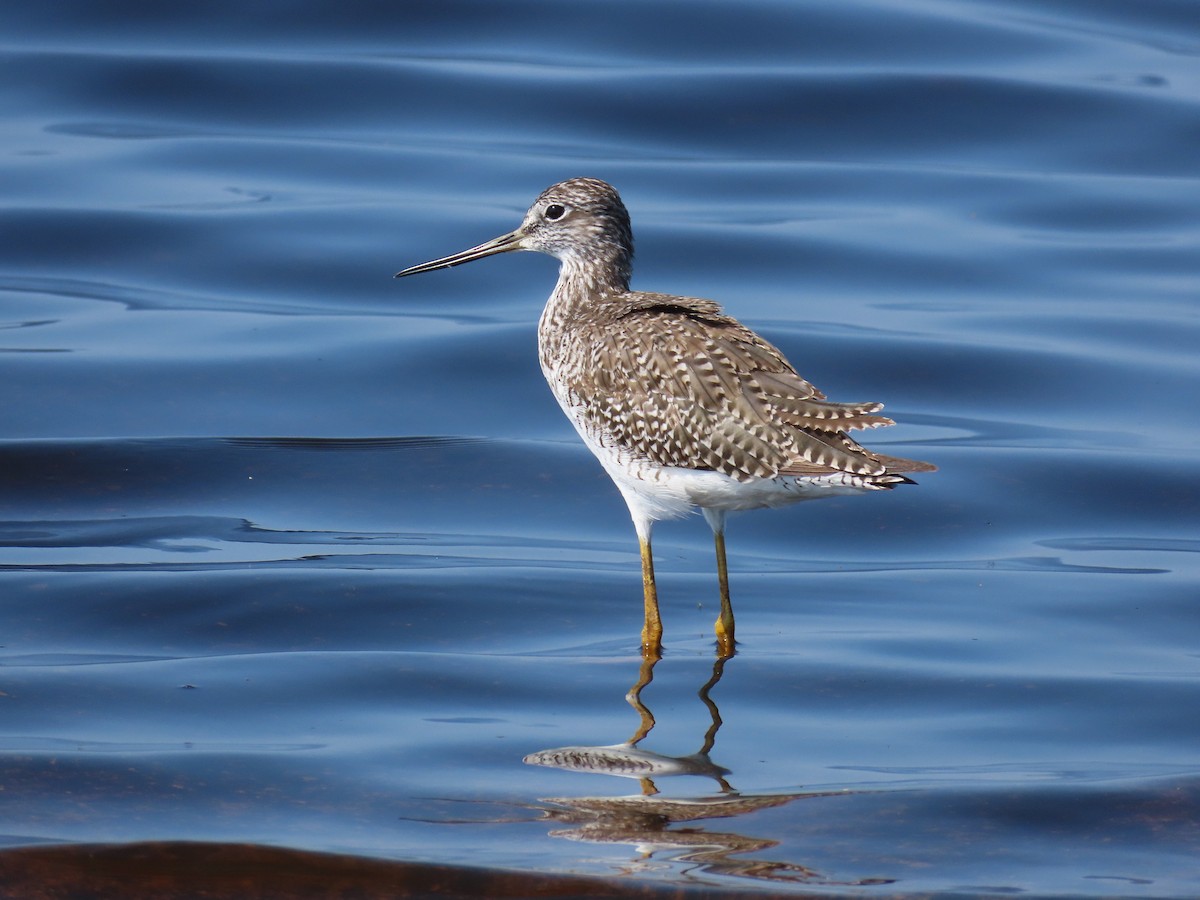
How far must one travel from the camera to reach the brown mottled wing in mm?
8422

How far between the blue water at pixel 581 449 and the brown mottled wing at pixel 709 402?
108 centimetres

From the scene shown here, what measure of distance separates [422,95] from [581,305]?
30.0ft

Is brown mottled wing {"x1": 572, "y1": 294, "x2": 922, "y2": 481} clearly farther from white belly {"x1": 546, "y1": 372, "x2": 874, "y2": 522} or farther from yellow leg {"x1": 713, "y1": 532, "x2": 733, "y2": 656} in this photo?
yellow leg {"x1": 713, "y1": 532, "x2": 733, "y2": 656}

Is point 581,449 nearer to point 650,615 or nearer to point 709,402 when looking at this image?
point 650,615

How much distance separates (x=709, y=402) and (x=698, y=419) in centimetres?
10

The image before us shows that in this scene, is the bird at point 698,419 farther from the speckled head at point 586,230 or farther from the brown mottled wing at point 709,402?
the speckled head at point 586,230

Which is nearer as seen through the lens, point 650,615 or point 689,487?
point 689,487

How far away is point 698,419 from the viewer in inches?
341

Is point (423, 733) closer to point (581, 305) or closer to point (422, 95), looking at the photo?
point (581, 305)

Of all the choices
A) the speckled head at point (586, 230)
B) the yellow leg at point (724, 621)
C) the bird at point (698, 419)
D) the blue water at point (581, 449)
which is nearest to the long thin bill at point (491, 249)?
the speckled head at point (586, 230)

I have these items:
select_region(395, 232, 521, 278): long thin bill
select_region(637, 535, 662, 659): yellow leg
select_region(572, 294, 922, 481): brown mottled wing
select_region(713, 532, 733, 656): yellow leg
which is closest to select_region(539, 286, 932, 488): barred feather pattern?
select_region(572, 294, 922, 481): brown mottled wing

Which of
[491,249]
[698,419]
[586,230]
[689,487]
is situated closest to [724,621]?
[689,487]

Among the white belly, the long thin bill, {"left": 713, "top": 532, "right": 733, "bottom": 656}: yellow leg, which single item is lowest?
{"left": 713, "top": 532, "right": 733, "bottom": 656}: yellow leg

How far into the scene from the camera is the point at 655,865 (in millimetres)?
6418
